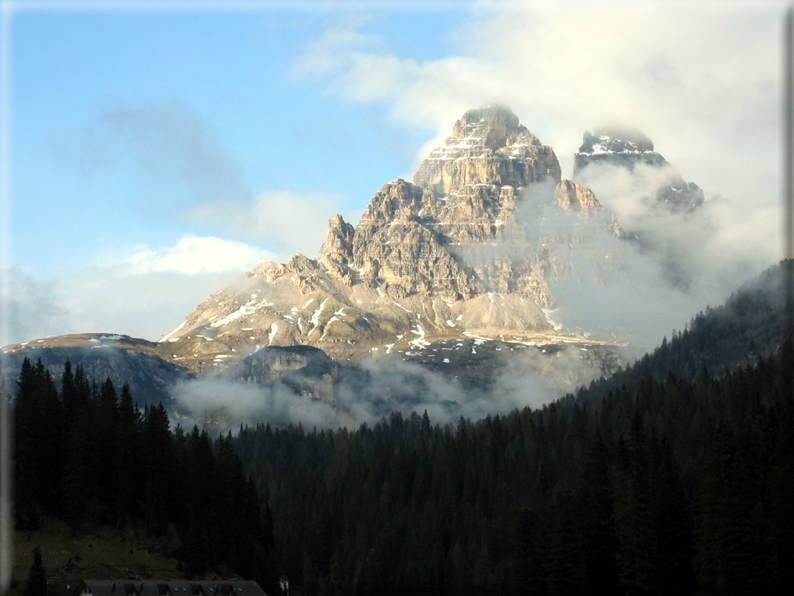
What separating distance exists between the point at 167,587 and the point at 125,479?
2537cm

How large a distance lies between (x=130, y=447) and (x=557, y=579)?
205 feet

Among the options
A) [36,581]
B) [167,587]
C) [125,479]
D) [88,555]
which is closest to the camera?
[36,581]

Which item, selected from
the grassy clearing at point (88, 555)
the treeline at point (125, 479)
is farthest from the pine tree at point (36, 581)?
the treeline at point (125, 479)

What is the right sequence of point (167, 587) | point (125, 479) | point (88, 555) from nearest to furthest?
point (167, 587) → point (88, 555) → point (125, 479)

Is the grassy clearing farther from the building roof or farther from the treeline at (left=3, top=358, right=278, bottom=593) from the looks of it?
the building roof

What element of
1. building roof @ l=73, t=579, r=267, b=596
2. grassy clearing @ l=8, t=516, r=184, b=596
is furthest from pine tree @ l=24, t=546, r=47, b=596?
building roof @ l=73, t=579, r=267, b=596

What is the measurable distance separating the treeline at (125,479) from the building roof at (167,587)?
6501mm

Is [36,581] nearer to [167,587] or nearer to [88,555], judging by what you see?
[167,587]

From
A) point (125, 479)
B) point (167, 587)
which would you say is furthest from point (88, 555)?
point (125, 479)

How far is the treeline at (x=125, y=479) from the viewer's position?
154 metres

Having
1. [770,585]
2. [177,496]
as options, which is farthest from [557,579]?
[177,496]

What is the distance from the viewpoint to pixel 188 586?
14288cm

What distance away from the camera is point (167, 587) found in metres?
140

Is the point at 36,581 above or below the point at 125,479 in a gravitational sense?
below
